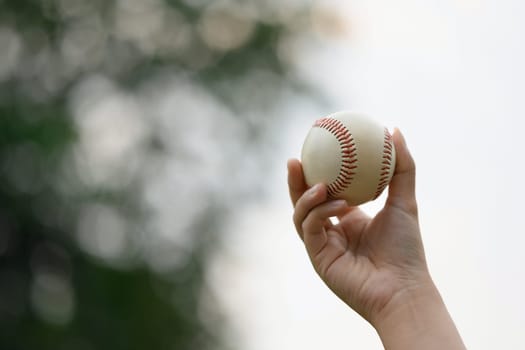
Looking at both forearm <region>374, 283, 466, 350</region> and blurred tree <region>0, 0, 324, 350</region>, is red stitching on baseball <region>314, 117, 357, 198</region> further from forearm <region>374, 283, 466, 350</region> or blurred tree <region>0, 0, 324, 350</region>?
blurred tree <region>0, 0, 324, 350</region>

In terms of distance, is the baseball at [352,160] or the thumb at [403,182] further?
the baseball at [352,160]

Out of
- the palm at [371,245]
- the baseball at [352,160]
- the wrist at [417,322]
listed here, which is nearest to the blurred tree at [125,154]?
the baseball at [352,160]

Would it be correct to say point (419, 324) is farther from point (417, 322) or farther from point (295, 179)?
point (295, 179)

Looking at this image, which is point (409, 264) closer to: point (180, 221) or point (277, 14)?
point (180, 221)

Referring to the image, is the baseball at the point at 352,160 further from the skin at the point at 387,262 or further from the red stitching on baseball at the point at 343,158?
the skin at the point at 387,262

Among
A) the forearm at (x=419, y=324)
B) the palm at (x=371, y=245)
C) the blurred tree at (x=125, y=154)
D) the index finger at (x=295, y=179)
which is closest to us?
the forearm at (x=419, y=324)

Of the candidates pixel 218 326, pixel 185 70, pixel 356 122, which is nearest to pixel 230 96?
pixel 185 70
